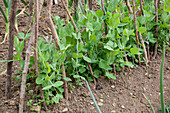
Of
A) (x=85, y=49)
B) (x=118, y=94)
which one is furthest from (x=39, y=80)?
(x=118, y=94)

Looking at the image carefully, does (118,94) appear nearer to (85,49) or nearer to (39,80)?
(85,49)

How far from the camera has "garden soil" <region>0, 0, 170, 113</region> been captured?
1.46 m

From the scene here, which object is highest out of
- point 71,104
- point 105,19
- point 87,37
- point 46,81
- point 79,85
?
point 105,19

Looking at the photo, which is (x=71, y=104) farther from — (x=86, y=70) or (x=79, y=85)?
(x=86, y=70)

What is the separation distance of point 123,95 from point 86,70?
0.38 m

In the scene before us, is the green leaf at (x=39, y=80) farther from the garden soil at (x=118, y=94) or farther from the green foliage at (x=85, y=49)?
the garden soil at (x=118, y=94)

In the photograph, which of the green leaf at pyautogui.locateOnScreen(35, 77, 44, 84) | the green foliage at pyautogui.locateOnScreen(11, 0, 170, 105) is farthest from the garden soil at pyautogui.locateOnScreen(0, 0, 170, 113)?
the green leaf at pyautogui.locateOnScreen(35, 77, 44, 84)

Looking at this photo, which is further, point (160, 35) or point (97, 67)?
point (160, 35)

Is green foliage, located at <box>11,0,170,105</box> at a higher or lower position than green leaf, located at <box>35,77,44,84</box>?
higher

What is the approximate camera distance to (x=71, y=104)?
150cm

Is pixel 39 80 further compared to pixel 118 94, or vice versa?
pixel 118 94

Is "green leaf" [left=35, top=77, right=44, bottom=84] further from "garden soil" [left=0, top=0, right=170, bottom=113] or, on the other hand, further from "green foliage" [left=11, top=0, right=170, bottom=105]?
"garden soil" [left=0, top=0, right=170, bottom=113]

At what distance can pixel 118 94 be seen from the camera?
5.43ft

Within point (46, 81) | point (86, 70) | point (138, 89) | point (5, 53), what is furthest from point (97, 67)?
point (5, 53)
